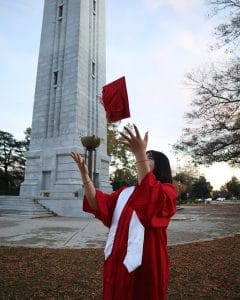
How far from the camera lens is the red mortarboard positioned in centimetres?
251

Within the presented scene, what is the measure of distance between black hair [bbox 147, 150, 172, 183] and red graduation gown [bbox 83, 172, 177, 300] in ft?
0.38

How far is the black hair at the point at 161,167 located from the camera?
92.0 inches

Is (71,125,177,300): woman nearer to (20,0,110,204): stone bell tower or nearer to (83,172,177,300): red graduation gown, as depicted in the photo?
(83,172,177,300): red graduation gown

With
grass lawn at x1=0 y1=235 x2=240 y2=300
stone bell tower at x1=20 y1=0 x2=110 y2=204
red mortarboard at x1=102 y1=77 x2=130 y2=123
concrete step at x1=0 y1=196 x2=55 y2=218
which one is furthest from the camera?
stone bell tower at x1=20 y1=0 x2=110 y2=204

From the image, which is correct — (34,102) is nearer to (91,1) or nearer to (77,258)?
(91,1)

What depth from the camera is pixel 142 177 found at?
207 centimetres

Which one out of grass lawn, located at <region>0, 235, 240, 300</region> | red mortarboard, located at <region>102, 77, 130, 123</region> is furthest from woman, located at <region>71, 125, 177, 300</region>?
grass lawn, located at <region>0, 235, 240, 300</region>

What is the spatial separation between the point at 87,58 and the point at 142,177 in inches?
928

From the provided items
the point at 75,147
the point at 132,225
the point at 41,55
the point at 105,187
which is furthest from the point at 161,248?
the point at 41,55

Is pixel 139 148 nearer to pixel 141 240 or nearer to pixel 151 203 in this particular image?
pixel 151 203

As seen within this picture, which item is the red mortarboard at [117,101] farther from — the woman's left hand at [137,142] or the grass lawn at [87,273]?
the grass lawn at [87,273]

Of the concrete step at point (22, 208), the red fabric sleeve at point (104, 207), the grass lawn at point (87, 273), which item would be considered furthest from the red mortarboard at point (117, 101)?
the concrete step at point (22, 208)

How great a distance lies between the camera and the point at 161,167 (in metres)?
2.36

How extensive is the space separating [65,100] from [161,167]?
21.3m
